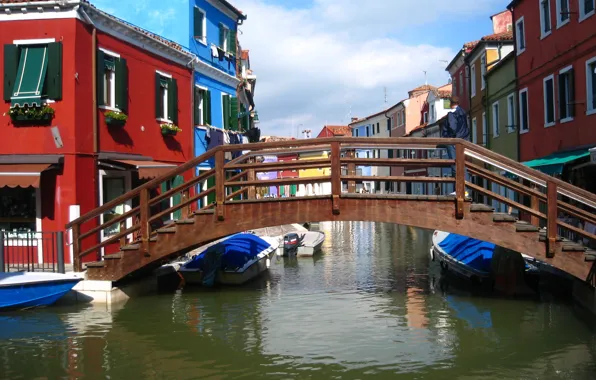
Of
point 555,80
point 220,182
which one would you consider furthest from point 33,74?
point 555,80

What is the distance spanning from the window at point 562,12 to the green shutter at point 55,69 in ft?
46.6

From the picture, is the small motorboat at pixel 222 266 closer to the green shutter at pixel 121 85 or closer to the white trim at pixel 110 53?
the green shutter at pixel 121 85

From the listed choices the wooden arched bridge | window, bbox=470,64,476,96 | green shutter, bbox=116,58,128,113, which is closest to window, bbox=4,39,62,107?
green shutter, bbox=116,58,128,113

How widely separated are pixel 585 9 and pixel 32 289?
15839 mm

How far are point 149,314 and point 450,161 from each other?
673 centimetres

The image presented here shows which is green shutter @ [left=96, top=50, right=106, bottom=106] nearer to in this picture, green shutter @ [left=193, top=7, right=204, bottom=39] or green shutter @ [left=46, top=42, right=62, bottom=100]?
green shutter @ [left=46, top=42, right=62, bottom=100]

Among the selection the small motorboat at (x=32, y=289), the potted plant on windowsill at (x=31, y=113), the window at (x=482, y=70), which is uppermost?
the window at (x=482, y=70)

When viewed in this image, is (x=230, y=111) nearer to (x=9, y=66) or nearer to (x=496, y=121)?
(x=9, y=66)

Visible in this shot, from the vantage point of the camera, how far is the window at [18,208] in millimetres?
15172

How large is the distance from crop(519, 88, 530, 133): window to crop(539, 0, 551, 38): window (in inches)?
106

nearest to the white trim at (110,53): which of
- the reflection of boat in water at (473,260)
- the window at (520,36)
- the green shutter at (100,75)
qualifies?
the green shutter at (100,75)

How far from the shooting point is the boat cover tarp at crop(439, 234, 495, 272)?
1519 centimetres

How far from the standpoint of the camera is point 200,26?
23203mm

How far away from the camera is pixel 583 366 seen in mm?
8844
